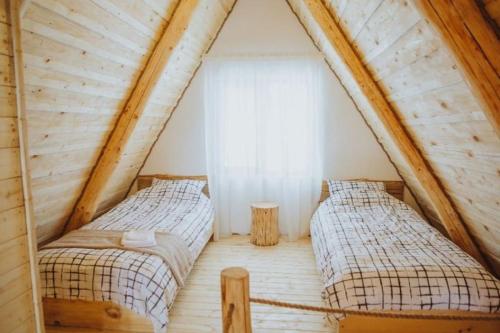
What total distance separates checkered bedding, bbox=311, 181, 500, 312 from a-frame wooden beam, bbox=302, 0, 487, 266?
20 cm

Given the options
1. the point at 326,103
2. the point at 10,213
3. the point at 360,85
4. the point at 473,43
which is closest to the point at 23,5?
the point at 10,213

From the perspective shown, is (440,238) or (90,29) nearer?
(90,29)

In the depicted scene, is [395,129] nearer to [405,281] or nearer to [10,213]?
[405,281]

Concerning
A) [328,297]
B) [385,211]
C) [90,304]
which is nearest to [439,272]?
[328,297]

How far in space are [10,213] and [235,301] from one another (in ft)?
3.35

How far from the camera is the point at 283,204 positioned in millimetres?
4324

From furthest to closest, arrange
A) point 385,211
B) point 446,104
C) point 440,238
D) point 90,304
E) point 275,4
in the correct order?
point 275,4 → point 385,211 → point 440,238 → point 90,304 → point 446,104

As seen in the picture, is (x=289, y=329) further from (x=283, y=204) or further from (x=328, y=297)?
(x=283, y=204)

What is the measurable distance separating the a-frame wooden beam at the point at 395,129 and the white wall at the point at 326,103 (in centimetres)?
121

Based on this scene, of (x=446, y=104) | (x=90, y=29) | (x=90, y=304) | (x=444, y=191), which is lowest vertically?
(x=90, y=304)

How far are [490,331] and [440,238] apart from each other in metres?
0.83

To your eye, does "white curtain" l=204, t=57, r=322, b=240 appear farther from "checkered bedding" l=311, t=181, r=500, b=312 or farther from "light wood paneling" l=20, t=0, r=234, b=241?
"checkered bedding" l=311, t=181, r=500, b=312

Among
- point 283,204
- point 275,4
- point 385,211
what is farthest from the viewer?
point 283,204

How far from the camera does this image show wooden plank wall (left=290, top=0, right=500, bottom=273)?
1862 mm
